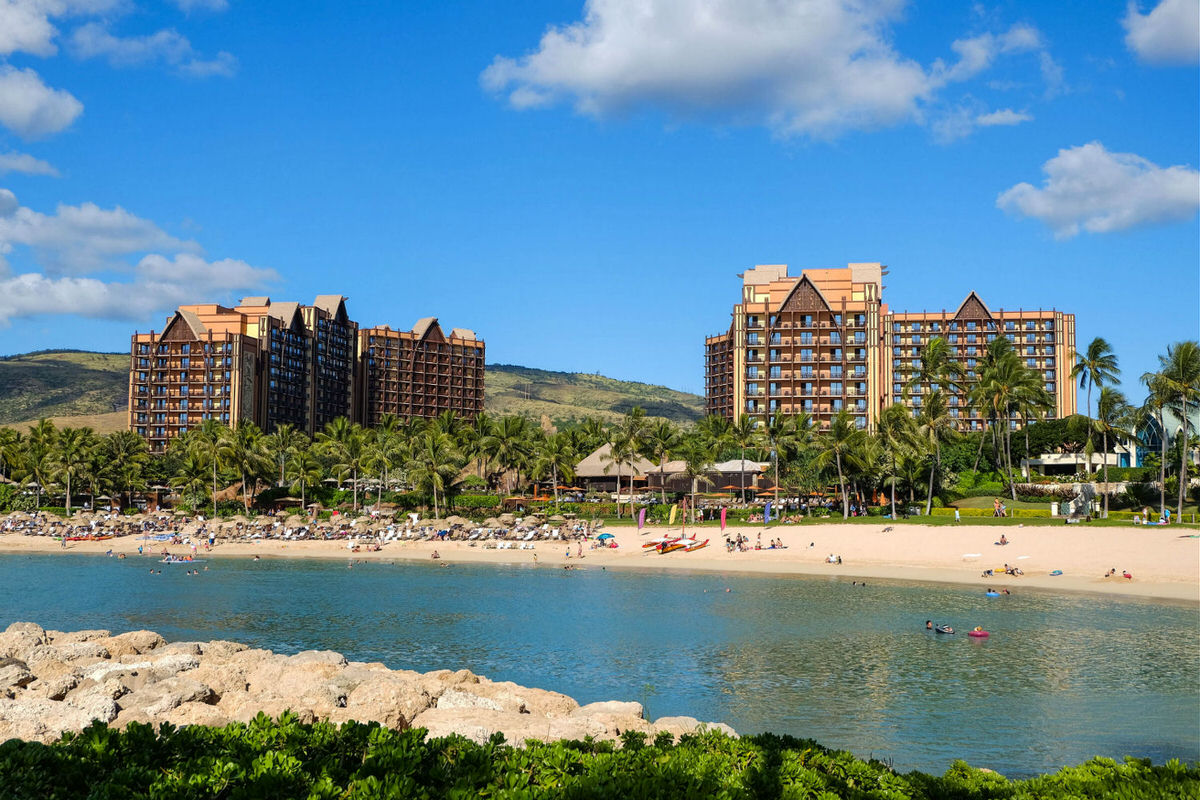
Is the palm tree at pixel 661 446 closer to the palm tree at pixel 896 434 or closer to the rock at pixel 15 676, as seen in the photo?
the palm tree at pixel 896 434

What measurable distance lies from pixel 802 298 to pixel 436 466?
60.2 meters

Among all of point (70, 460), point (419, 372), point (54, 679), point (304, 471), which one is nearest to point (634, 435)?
point (304, 471)

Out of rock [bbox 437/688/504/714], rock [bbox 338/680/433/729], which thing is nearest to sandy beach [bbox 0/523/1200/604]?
rock [bbox 437/688/504/714]

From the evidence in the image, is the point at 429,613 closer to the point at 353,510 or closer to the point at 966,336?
the point at 353,510

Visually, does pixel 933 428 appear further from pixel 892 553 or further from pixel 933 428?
pixel 892 553

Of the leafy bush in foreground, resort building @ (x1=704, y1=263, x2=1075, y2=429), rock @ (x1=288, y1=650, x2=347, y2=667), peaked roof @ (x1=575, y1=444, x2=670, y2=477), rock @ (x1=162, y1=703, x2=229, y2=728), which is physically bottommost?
rock @ (x1=288, y1=650, x2=347, y2=667)

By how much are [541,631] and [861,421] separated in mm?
90522

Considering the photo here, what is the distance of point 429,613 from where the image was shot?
44250 millimetres

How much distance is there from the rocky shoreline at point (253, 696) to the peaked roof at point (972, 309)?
139m

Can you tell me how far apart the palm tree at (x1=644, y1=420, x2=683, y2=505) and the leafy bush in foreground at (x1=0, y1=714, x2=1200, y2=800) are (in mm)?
77437

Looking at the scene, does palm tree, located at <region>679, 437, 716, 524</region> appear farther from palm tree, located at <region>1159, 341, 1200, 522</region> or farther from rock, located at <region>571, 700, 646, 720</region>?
rock, located at <region>571, 700, 646, 720</region>

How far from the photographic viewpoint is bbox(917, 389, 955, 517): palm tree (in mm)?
76750

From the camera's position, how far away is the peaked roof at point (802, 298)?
125 m

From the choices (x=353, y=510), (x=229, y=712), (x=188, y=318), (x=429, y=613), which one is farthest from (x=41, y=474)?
(x=229, y=712)
